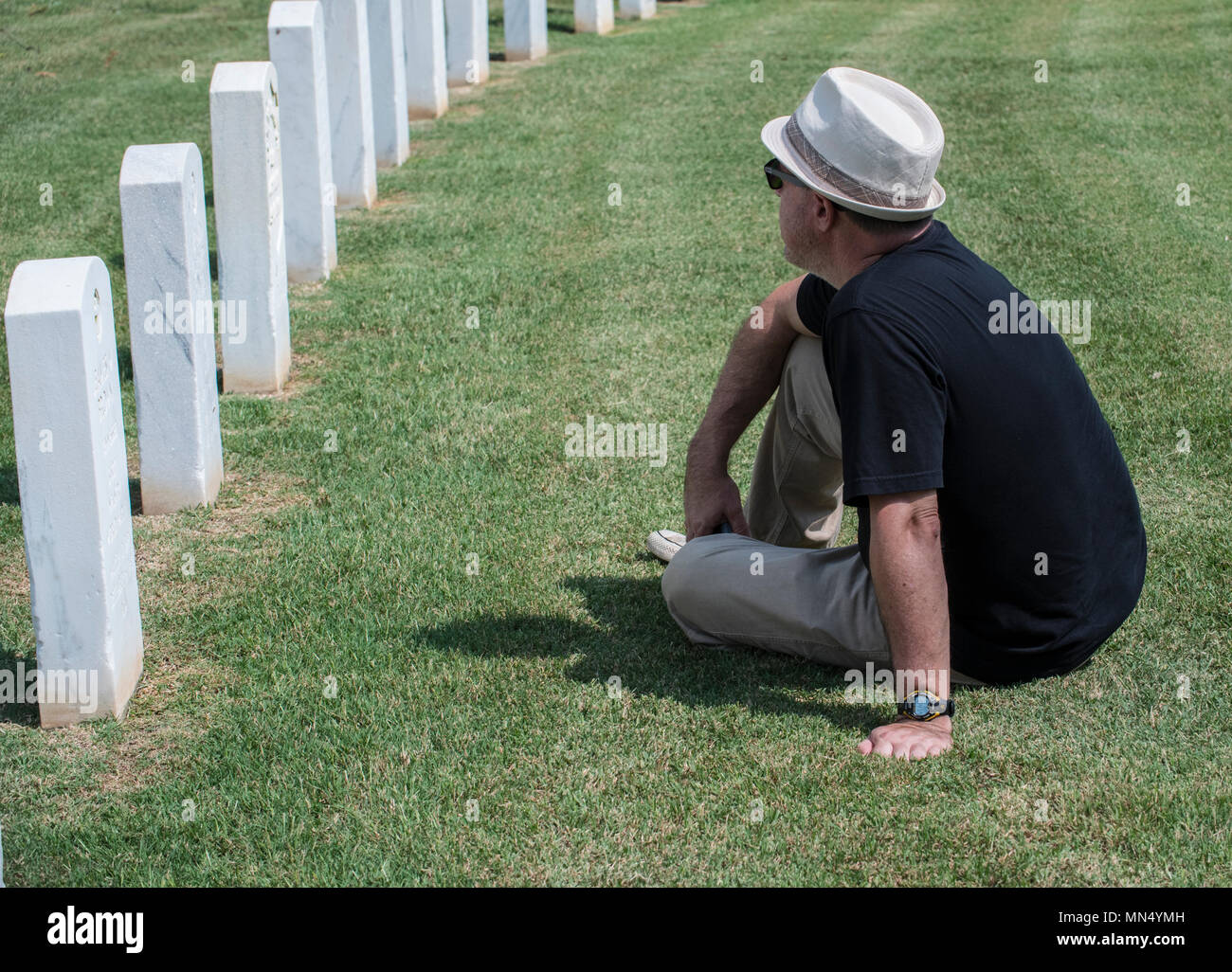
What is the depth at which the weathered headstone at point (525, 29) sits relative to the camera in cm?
1334

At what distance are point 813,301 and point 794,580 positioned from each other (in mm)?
798

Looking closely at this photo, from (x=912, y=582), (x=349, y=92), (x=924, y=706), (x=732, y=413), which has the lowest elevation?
(x=924, y=706)

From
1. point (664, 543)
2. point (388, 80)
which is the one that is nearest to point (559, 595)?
point (664, 543)

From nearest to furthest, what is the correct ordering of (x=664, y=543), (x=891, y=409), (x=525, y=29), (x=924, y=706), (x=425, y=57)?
(x=891, y=409), (x=924, y=706), (x=664, y=543), (x=425, y=57), (x=525, y=29)

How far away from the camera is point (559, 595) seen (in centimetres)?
457

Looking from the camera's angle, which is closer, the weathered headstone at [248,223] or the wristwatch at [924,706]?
the wristwatch at [924,706]

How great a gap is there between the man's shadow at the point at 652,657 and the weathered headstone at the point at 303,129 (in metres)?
3.74

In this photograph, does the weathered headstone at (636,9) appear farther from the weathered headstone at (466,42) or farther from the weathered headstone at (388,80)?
the weathered headstone at (388,80)

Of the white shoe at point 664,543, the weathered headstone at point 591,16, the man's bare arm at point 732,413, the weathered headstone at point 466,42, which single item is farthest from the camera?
the weathered headstone at point 591,16

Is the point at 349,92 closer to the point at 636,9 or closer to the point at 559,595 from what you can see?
the point at 559,595

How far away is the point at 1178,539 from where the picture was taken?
16.0 feet

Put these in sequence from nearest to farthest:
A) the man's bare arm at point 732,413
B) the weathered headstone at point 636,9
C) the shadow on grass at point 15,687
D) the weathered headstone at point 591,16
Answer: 1. the shadow on grass at point 15,687
2. the man's bare arm at point 732,413
3. the weathered headstone at point 591,16
4. the weathered headstone at point 636,9

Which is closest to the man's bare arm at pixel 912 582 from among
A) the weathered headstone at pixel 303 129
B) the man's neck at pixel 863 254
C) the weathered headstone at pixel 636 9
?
the man's neck at pixel 863 254
